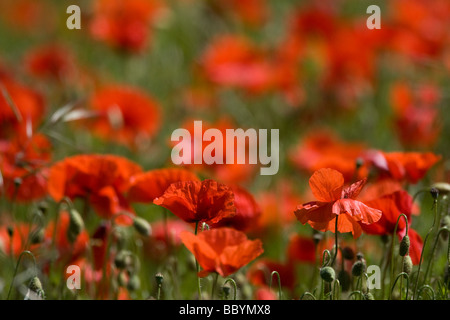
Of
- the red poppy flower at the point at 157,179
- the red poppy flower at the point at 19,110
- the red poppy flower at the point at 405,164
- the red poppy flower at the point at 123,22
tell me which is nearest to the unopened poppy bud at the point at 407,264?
the red poppy flower at the point at 405,164

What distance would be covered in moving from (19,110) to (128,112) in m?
0.53

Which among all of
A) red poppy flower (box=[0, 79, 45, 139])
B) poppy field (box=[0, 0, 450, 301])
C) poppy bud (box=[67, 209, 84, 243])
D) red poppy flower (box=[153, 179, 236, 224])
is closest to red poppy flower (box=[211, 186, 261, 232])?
poppy field (box=[0, 0, 450, 301])

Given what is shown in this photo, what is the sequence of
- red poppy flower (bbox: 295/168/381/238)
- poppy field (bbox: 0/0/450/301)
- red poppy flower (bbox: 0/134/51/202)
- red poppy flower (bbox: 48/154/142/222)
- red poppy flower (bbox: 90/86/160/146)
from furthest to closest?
red poppy flower (bbox: 90/86/160/146) → red poppy flower (bbox: 0/134/51/202) → red poppy flower (bbox: 48/154/142/222) → poppy field (bbox: 0/0/450/301) → red poppy flower (bbox: 295/168/381/238)

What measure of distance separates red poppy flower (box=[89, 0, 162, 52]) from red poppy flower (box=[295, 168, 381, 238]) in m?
1.80

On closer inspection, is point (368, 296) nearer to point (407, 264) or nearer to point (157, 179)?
point (407, 264)

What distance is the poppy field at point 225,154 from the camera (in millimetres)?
1298

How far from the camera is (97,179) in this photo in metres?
1.44

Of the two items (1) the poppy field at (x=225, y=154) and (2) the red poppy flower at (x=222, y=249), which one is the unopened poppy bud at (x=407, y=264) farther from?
(2) the red poppy flower at (x=222, y=249)

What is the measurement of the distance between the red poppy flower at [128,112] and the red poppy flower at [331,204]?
135cm

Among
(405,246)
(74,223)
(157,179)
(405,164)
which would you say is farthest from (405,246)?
(74,223)

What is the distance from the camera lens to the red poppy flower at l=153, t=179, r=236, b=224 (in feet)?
3.91

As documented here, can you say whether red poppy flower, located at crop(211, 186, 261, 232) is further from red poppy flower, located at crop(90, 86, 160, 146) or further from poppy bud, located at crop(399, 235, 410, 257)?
red poppy flower, located at crop(90, 86, 160, 146)
